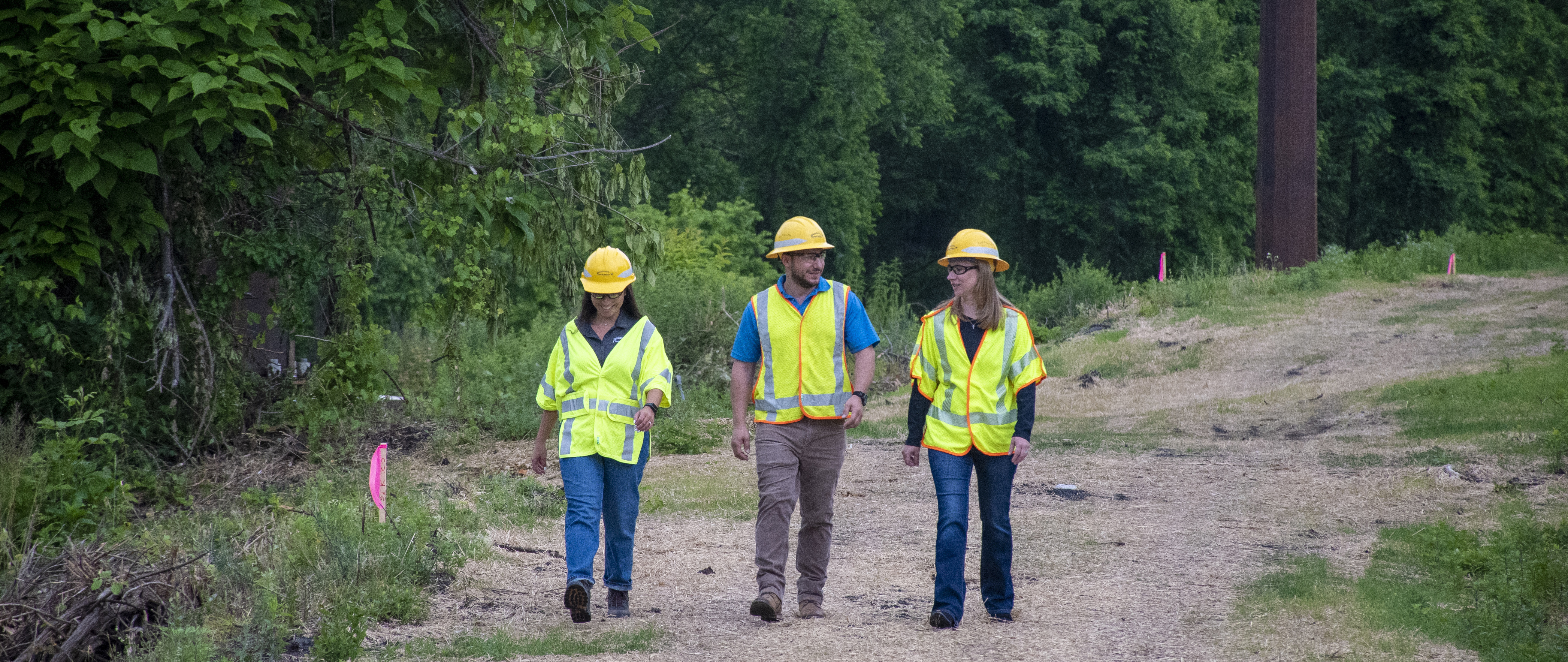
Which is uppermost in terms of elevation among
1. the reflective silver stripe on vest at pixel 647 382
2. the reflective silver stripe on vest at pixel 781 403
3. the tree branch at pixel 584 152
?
the tree branch at pixel 584 152

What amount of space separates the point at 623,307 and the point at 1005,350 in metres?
1.86

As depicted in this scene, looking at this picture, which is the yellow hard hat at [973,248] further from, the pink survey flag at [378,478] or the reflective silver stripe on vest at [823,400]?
the pink survey flag at [378,478]

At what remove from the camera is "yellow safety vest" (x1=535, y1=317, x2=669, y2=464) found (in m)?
6.38

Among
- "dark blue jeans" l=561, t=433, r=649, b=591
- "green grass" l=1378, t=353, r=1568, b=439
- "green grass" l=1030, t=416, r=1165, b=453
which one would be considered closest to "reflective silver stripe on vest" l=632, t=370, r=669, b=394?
"dark blue jeans" l=561, t=433, r=649, b=591

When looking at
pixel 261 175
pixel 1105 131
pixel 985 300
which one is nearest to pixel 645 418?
pixel 985 300

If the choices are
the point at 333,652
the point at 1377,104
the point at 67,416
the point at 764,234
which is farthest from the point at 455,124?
the point at 1377,104

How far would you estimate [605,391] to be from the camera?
21.0 feet

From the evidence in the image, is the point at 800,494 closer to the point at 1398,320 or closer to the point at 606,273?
the point at 606,273

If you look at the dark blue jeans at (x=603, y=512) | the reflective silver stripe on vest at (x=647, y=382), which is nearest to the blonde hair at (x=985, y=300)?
the reflective silver stripe on vest at (x=647, y=382)

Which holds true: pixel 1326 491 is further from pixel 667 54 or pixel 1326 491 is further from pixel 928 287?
pixel 928 287

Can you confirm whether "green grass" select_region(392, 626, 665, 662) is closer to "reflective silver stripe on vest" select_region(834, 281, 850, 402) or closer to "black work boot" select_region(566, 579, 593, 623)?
"black work boot" select_region(566, 579, 593, 623)

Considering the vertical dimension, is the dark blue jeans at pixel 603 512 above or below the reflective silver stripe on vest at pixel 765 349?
below

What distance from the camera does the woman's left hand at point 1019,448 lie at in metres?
6.09

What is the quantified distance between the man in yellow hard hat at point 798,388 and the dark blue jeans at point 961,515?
497mm
